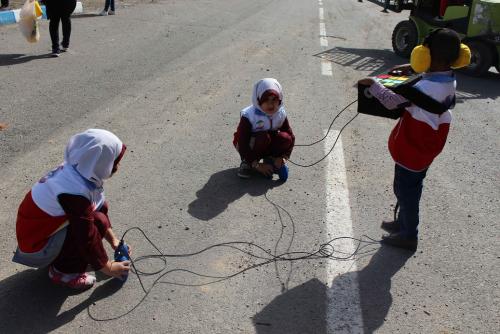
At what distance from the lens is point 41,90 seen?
24.7 ft

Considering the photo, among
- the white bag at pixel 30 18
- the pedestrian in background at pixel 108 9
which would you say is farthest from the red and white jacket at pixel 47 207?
the pedestrian in background at pixel 108 9

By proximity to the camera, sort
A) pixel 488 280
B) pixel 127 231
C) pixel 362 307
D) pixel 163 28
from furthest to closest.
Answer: pixel 163 28 < pixel 127 231 < pixel 488 280 < pixel 362 307

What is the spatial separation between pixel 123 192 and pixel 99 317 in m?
1.71

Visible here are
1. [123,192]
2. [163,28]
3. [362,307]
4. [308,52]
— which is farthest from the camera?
[163,28]

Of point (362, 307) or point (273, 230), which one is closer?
point (362, 307)

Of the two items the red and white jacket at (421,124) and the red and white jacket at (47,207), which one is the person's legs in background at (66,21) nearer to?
the red and white jacket at (47,207)

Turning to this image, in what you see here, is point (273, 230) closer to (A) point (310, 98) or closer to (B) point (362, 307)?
(B) point (362, 307)

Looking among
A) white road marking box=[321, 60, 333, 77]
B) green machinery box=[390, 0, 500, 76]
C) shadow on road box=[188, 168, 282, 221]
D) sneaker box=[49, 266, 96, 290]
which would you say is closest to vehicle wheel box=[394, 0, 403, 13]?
green machinery box=[390, 0, 500, 76]

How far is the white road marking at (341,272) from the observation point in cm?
323

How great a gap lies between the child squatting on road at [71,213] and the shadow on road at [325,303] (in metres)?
1.08

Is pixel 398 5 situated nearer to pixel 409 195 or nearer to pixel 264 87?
pixel 264 87

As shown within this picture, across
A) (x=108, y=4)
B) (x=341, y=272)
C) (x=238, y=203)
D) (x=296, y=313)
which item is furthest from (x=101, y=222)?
(x=108, y=4)

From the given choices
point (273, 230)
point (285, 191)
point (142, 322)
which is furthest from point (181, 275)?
point (285, 191)

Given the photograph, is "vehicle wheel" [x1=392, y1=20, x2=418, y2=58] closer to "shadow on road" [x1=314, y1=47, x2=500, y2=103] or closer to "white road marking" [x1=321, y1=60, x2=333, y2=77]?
"shadow on road" [x1=314, y1=47, x2=500, y2=103]
